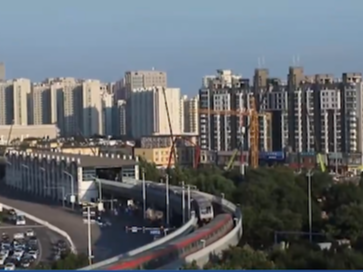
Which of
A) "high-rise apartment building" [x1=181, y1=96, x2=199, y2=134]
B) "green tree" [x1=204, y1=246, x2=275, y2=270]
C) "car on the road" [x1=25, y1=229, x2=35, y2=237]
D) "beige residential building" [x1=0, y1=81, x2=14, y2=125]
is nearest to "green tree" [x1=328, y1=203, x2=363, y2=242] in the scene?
"green tree" [x1=204, y1=246, x2=275, y2=270]

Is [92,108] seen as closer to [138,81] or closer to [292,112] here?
[138,81]

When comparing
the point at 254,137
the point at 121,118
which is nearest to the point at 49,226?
the point at 254,137

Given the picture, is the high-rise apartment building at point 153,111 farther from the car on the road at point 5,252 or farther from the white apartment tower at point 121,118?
the car on the road at point 5,252

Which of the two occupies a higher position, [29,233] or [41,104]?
[41,104]

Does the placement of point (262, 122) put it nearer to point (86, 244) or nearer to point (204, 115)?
point (204, 115)

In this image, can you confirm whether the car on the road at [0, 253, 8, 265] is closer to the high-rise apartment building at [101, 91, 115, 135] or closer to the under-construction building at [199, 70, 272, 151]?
the under-construction building at [199, 70, 272, 151]

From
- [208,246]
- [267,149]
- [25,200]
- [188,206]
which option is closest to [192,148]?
[267,149]
